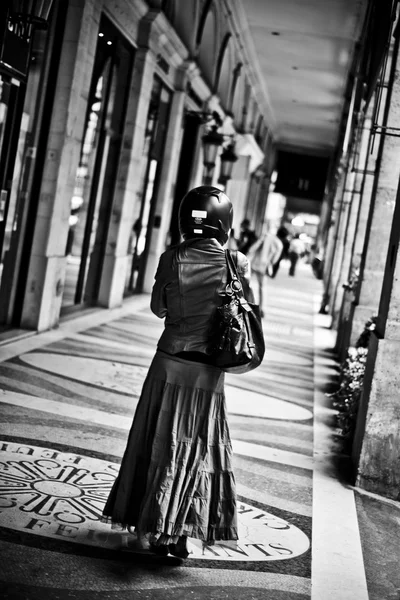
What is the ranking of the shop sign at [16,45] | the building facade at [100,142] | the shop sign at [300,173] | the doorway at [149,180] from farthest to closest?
the shop sign at [300,173]
the doorway at [149,180]
the building facade at [100,142]
the shop sign at [16,45]

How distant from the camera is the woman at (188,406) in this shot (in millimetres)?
3703

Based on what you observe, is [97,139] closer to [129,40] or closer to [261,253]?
[129,40]

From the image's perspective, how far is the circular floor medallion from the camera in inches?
155

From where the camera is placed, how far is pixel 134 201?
1336 centimetres

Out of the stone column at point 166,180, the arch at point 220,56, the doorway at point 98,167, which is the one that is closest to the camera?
the doorway at point 98,167

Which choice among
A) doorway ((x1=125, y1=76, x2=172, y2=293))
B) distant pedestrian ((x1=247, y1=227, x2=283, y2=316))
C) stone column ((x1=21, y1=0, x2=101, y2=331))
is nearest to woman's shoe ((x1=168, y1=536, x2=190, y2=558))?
stone column ((x1=21, y1=0, x2=101, y2=331))

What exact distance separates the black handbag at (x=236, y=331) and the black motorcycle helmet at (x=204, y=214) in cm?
14

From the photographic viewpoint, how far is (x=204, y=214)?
3750mm

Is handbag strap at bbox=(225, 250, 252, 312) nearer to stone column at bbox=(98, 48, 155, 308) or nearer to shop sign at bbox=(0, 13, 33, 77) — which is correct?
shop sign at bbox=(0, 13, 33, 77)

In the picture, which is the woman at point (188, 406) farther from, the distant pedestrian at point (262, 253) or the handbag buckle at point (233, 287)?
the distant pedestrian at point (262, 253)

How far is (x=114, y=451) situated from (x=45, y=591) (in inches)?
85.1

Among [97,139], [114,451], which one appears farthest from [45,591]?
[97,139]

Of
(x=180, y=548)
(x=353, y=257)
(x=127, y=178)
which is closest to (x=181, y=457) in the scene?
(x=180, y=548)

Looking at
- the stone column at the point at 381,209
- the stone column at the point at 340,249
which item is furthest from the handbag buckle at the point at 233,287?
the stone column at the point at 340,249
